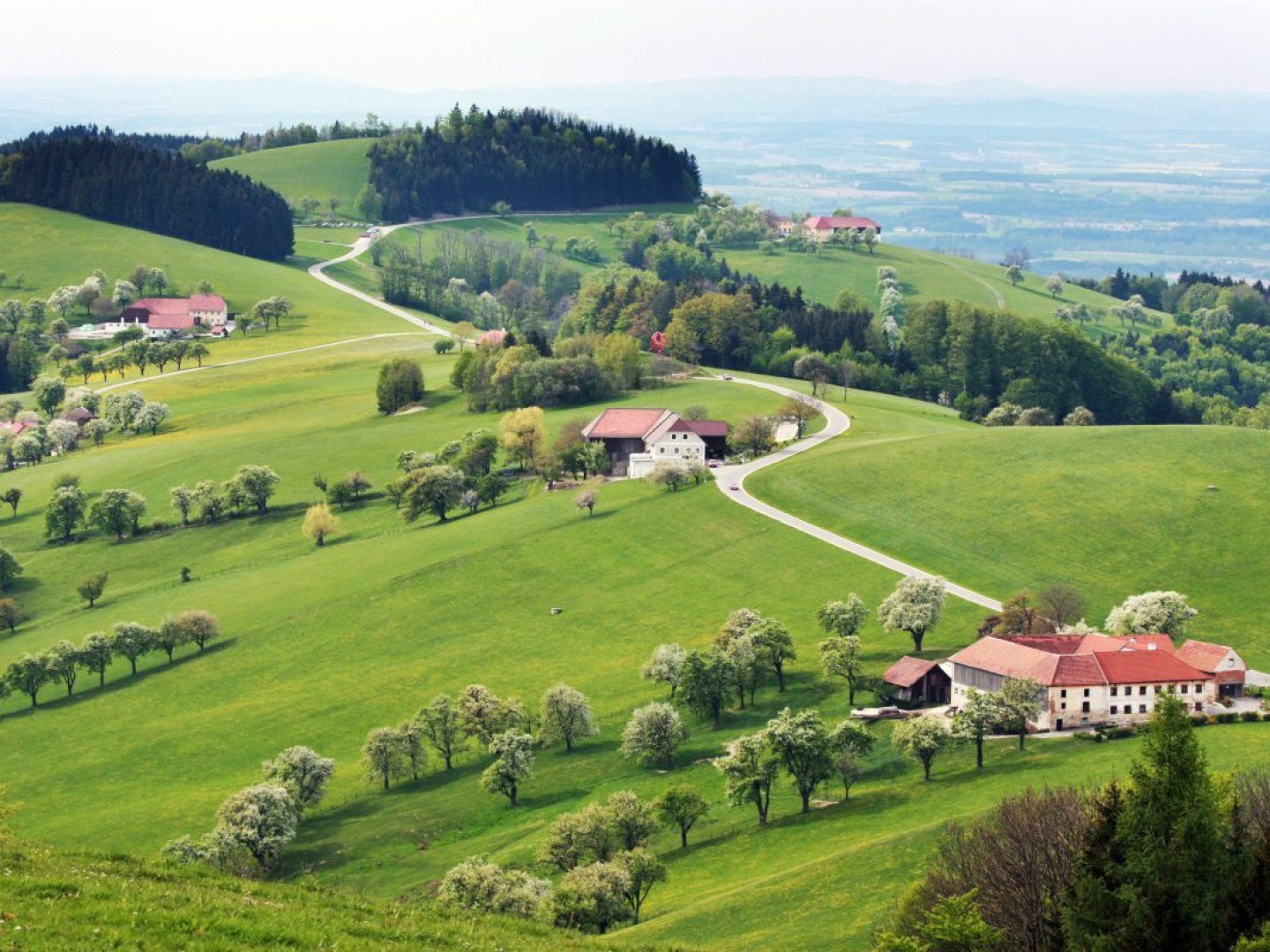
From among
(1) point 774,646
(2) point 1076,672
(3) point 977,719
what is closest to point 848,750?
(3) point 977,719

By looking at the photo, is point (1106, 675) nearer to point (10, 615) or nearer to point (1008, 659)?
point (1008, 659)

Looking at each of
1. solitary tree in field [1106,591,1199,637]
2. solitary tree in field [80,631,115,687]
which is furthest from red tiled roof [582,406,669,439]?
solitary tree in field [1106,591,1199,637]

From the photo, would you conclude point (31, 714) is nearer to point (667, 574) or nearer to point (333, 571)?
point (333, 571)

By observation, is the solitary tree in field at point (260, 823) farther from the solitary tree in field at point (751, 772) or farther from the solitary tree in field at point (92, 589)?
the solitary tree in field at point (92, 589)

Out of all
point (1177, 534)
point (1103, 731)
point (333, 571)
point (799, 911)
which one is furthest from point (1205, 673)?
point (333, 571)

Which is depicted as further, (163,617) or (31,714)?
(163,617)
